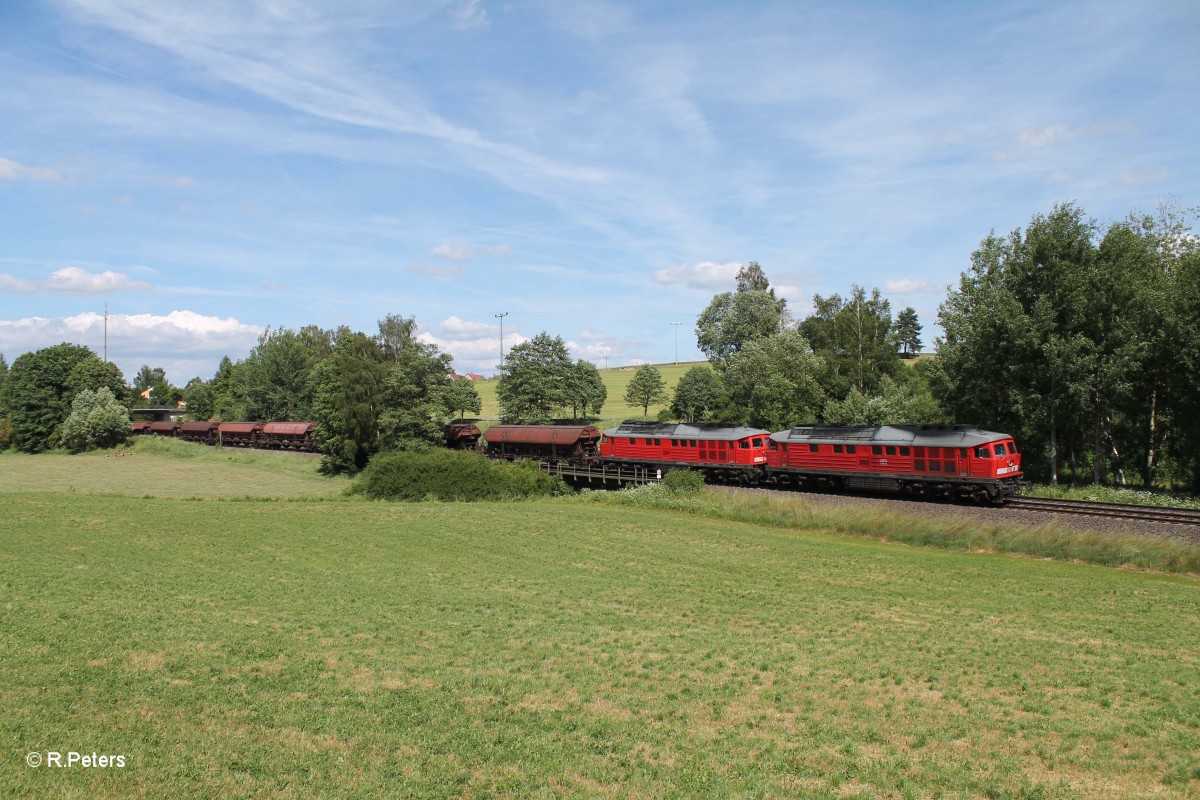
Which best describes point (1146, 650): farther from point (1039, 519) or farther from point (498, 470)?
point (498, 470)

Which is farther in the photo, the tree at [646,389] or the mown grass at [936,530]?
the tree at [646,389]

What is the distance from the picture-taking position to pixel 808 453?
41594 mm

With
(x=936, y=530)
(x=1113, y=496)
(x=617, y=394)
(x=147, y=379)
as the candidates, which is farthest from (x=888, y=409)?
(x=147, y=379)

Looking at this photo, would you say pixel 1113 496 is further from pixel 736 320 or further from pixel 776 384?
pixel 736 320

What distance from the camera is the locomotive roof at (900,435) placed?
1385 inches

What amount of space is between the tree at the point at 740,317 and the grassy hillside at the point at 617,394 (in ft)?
44.1

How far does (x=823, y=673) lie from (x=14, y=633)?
1623 centimetres

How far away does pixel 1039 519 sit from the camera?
3052cm

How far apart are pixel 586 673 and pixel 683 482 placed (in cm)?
2830

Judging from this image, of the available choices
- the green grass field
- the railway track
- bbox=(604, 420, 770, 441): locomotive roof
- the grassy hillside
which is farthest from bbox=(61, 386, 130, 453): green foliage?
the railway track

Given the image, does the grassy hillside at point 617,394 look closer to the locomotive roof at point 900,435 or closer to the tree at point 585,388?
the tree at point 585,388

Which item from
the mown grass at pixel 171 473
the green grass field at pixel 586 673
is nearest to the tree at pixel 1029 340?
the green grass field at pixel 586 673

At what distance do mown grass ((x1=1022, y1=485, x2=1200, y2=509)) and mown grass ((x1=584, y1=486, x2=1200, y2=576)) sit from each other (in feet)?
28.5

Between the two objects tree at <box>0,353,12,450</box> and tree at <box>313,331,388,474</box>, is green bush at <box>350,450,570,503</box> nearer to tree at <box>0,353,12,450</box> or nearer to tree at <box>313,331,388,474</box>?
tree at <box>313,331,388,474</box>
